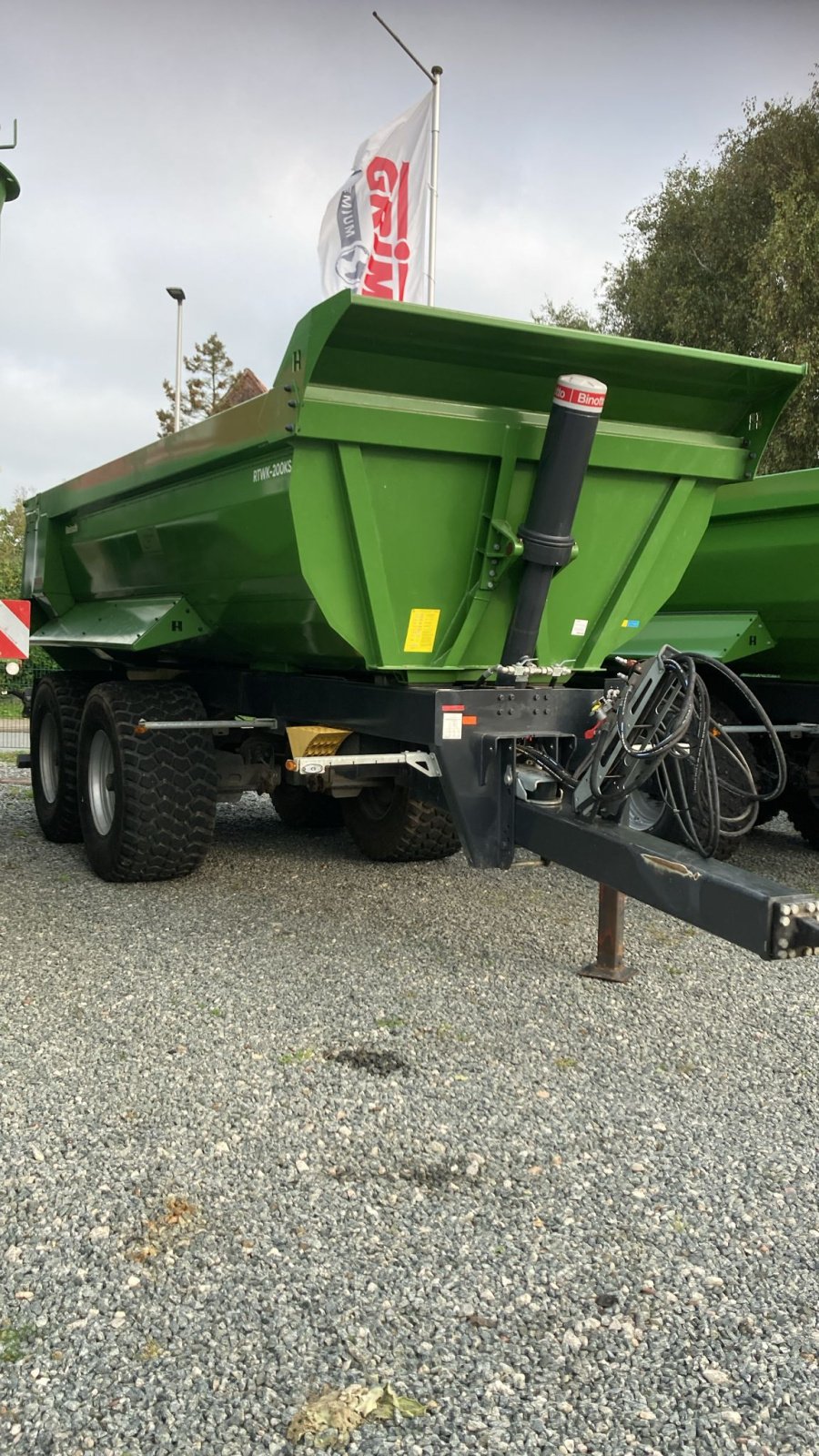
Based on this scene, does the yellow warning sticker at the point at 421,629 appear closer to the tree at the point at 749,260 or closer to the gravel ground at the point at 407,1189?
the gravel ground at the point at 407,1189

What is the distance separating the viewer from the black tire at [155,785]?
5516 mm

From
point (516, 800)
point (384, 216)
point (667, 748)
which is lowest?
point (516, 800)

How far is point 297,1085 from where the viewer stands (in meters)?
3.44

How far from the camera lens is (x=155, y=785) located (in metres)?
5.50

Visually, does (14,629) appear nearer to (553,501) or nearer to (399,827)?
(399,827)

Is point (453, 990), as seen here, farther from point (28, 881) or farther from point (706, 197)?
point (706, 197)

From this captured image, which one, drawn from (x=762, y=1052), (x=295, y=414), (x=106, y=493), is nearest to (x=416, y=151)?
(x=106, y=493)

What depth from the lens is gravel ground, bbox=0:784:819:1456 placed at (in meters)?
2.09

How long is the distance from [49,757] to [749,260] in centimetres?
1323

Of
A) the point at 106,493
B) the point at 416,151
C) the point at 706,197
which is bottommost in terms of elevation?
the point at 106,493

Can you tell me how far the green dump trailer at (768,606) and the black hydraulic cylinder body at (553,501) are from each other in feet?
7.56

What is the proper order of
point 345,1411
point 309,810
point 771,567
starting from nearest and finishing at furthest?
point 345,1411 < point 771,567 < point 309,810

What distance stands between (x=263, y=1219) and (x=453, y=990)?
1.71 m

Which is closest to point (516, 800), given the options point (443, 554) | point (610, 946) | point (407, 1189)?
point (610, 946)
